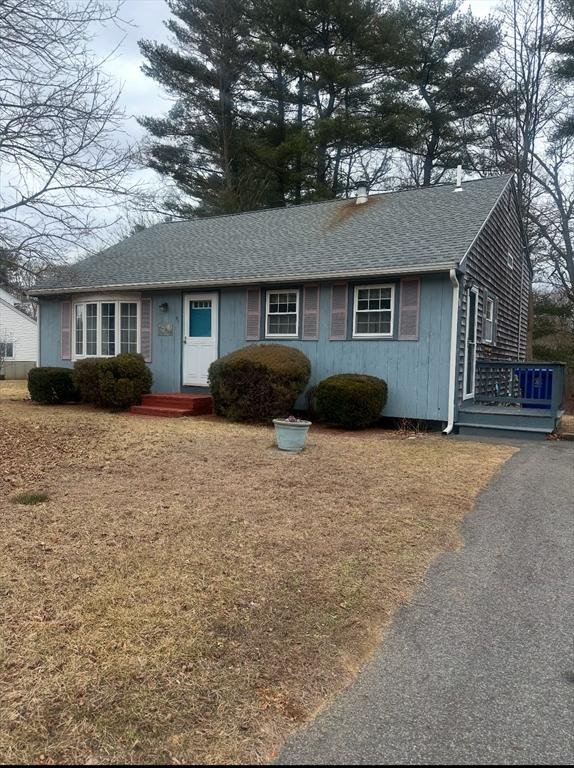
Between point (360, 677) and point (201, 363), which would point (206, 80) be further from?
point (360, 677)

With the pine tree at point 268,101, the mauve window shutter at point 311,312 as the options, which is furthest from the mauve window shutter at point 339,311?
the pine tree at point 268,101

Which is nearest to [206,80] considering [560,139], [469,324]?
[560,139]

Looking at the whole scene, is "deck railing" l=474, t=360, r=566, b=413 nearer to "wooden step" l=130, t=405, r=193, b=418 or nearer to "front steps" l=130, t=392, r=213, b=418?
"front steps" l=130, t=392, r=213, b=418

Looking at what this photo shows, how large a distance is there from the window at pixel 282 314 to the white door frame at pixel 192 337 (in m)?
1.27

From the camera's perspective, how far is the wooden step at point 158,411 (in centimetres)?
1060

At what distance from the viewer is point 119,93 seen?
7.72 m

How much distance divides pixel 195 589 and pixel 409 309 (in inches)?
297

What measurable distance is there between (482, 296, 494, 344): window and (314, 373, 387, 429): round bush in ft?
10.9

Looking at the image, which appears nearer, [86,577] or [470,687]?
[470,687]

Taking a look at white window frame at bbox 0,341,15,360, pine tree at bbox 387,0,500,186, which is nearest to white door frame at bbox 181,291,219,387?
pine tree at bbox 387,0,500,186

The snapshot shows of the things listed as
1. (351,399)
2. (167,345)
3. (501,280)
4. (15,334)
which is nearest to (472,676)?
(351,399)

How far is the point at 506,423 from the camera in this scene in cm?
941

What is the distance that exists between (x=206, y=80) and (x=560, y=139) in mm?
13951

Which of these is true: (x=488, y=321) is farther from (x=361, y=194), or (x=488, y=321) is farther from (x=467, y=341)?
(x=361, y=194)
